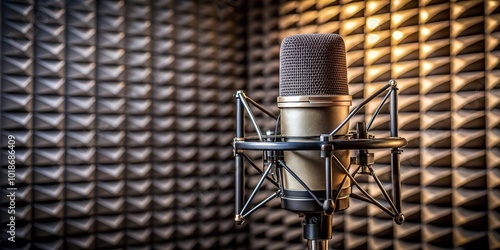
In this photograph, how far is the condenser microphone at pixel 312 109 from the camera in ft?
4.07

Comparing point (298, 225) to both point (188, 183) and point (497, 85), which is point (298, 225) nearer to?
point (188, 183)

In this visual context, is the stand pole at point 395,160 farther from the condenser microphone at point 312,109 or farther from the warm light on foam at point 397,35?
the warm light on foam at point 397,35

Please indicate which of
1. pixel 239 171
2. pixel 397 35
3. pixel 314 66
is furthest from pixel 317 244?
pixel 397 35

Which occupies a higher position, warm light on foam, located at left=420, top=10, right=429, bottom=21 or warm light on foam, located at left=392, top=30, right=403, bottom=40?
warm light on foam, located at left=420, top=10, right=429, bottom=21

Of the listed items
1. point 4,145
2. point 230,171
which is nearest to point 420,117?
point 230,171

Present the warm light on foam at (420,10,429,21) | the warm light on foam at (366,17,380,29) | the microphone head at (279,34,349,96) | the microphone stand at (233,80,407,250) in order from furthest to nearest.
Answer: the warm light on foam at (366,17,380,29) < the warm light on foam at (420,10,429,21) < the microphone head at (279,34,349,96) < the microphone stand at (233,80,407,250)

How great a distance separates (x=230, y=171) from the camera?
3086mm

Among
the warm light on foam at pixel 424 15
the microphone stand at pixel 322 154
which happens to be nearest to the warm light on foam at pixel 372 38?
the warm light on foam at pixel 424 15

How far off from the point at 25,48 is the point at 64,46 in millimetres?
197

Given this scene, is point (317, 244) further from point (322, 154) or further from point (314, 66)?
point (314, 66)

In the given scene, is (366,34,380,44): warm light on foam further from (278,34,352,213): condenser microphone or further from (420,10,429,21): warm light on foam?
(278,34,352,213): condenser microphone

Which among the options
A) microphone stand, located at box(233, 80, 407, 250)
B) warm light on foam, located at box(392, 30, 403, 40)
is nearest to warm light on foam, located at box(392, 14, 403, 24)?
warm light on foam, located at box(392, 30, 403, 40)

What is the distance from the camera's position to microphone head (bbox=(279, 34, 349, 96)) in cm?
127

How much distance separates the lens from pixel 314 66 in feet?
4.17
